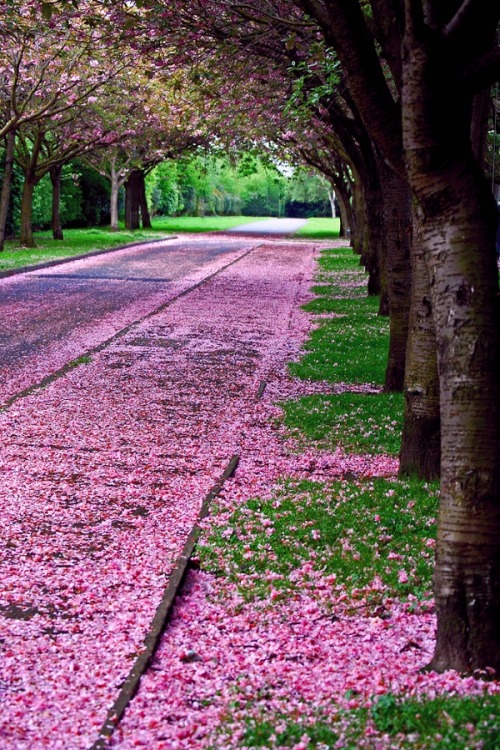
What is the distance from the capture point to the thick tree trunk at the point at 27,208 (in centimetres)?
3534

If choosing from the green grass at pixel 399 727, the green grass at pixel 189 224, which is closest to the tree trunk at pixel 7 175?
the green grass at pixel 399 727

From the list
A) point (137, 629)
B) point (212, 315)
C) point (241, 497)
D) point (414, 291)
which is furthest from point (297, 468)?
point (212, 315)

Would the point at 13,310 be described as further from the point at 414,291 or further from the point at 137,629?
the point at 137,629

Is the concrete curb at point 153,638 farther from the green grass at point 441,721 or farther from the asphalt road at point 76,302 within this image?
the asphalt road at point 76,302

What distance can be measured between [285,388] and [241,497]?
4599 mm

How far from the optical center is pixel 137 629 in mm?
5062

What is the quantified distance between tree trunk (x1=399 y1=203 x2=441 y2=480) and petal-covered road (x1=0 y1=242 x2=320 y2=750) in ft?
5.47

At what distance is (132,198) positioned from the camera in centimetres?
5831

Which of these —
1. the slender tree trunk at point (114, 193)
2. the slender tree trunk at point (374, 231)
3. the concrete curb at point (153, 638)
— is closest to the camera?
the concrete curb at point (153, 638)

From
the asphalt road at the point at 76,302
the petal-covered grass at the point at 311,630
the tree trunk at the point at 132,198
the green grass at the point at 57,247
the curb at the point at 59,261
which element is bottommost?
the petal-covered grass at the point at 311,630

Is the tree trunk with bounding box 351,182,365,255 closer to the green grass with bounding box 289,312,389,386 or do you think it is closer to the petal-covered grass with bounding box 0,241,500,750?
the green grass with bounding box 289,312,389,386

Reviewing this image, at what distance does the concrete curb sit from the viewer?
4.03 meters

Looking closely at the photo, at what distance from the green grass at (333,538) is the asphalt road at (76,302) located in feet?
16.9

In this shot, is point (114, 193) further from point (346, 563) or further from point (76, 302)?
point (346, 563)
